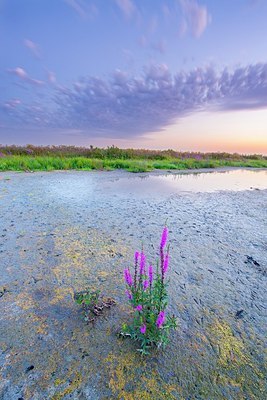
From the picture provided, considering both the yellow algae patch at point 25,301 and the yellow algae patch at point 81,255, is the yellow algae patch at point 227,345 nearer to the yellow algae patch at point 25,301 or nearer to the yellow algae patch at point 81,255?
the yellow algae patch at point 81,255

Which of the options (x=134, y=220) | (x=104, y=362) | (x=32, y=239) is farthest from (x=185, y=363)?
(x=134, y=220)

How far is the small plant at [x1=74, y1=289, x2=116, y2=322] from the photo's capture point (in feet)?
6.63

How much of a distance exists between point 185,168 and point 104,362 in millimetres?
16442

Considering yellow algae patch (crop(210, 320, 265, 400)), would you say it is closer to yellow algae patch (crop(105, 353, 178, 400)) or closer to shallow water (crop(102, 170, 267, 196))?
yellow algae patch (crop(105, 353, 178, 400))

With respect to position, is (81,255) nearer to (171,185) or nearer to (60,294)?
(60,294)

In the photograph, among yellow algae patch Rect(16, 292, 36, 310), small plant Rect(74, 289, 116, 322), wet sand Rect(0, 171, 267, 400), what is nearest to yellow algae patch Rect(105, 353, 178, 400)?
wet sand Rect(0, 171, 267, 400)

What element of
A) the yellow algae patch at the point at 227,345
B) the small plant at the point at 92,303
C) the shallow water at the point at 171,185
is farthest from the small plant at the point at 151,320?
the shallow water at the point at 171,185

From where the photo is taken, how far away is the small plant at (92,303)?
2.02m

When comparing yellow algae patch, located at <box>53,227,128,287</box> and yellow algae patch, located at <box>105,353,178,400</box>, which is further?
yellow algae patch, located at <box>53,227,128,287</box>

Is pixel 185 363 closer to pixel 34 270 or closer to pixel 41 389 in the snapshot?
pixel 41 389

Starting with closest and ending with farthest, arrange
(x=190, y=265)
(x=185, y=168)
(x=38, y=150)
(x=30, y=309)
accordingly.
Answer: (x=30, y=309) < (x=190, y=265) < (x=185, y=168) < (x=38, y=150)

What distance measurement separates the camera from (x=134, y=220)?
4621 millimetres

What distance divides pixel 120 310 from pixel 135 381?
25.9 inches

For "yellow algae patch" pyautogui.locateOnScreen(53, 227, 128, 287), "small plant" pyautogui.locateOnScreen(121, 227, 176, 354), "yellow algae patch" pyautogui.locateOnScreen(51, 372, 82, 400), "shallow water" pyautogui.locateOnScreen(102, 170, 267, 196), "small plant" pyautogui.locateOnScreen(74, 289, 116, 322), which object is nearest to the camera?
"yellow algae patch" pyautogui.locateOnScreen(51, 372, 82, 400)
